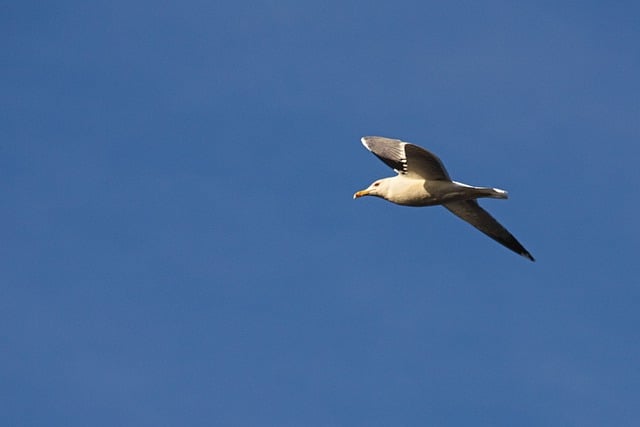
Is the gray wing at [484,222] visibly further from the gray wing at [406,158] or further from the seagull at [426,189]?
the gray wing at [406,158]

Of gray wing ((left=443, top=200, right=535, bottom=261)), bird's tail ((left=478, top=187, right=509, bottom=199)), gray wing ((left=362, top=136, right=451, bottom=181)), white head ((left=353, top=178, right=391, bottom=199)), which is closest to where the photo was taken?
gray wing ((left=362, top=136, right=451, bottom=181))

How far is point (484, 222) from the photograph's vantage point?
101 ft

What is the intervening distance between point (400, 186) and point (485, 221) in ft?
8.71

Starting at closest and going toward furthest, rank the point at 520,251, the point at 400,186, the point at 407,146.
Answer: the point at 407,146
the point at 400,186
the point at 520,251

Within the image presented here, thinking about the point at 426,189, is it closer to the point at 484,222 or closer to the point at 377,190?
the point at 377,190

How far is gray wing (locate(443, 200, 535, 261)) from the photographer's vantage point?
30.7 metres

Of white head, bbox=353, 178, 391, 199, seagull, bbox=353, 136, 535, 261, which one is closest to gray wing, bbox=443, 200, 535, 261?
seagull, bbox=353, 136, 535, 261

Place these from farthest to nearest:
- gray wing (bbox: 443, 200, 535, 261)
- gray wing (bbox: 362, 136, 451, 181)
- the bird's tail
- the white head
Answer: gray wing (bbox: 443, 200, 535, 261)
the white head
the bird's tail
gray wing (bbox: 362, 136, 451, 181)

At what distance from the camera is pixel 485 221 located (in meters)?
30.9

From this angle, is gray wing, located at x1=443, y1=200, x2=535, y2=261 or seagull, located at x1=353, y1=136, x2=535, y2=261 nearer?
seagull, located at x1=353, y1=136, x2=535, y2=261

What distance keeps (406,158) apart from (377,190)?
2.31 metres

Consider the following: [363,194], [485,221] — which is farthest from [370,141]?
[485,221]

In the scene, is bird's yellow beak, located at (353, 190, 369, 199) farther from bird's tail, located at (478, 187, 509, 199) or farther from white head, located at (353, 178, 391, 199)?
bird's tail, located at (478, 187, 509, 199)

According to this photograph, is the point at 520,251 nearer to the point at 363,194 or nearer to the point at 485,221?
the point at 485,221
